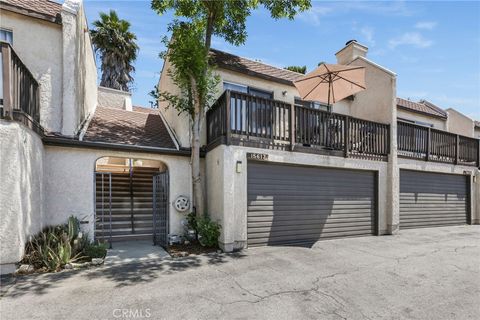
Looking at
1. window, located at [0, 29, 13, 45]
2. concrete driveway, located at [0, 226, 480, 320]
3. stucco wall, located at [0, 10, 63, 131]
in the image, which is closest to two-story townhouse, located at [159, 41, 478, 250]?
concrete driveway, located at [0, 226, 480, 320]

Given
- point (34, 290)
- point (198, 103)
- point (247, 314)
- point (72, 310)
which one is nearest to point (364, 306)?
point (247, 314)

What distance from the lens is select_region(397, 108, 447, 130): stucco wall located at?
45.1 ft

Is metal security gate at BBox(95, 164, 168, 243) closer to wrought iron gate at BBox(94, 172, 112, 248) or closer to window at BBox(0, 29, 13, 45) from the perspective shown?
wrought iron gate at BBox(94, 172, 112, 248)

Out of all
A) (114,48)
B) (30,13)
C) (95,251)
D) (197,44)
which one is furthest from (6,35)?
(114,48)

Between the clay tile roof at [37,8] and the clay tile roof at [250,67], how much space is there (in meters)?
4.66

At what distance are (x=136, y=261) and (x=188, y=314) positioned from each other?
298 centimetres

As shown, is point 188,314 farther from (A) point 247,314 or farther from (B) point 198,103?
(B) point 198,103

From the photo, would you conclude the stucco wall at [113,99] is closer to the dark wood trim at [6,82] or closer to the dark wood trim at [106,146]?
the dark wood trim at [106,146]

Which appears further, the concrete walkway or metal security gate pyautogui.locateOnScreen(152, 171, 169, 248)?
metal security gate pyautogui.locateOnScreen(152, 171, 169, 248)

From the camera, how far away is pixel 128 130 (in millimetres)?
9438

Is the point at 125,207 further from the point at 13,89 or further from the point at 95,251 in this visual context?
the point at 13,89

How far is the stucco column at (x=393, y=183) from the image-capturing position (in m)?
9.80

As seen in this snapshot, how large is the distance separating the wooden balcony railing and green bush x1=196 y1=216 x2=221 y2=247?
26.3 feet

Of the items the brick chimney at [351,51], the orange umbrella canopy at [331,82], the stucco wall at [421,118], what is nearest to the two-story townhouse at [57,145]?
the orange umbrella canopy at [331,82]
